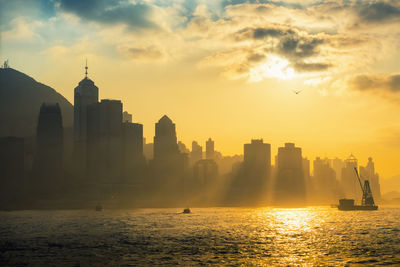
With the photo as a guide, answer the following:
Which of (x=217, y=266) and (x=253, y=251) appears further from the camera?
(x=253, y=251)

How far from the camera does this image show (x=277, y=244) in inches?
5610

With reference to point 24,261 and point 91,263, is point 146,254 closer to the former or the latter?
point 91,263

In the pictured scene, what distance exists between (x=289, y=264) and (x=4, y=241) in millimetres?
91329

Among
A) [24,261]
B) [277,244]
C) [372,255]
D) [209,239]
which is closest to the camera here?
[24,261]

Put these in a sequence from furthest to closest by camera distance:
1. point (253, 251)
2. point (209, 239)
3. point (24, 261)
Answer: point (209, 239) → point (253, 251) → point (24, 261)

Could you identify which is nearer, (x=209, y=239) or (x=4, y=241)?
(x=4, y=241)

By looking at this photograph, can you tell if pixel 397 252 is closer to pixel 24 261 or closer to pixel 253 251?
pixel 253 251

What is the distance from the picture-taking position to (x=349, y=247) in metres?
132

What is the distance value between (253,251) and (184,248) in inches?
730

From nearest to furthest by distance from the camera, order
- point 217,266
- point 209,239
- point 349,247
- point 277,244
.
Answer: point 217,266, point 349,247, point 277,244, point 209,239

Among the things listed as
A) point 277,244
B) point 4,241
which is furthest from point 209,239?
point 4,241

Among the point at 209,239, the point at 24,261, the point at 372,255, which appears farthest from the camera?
the point at 209,239

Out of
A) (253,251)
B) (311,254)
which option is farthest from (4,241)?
(311,254)

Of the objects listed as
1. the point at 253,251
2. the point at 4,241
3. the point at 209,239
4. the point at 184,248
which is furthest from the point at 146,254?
the point at 4,241
